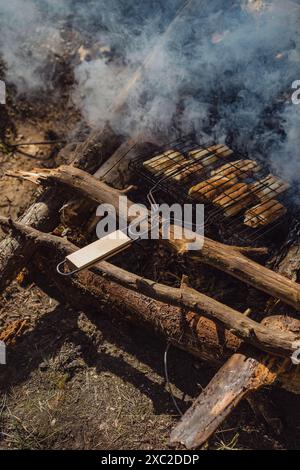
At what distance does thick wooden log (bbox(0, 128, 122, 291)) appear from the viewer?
5352 millimetres

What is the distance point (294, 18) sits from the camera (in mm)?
6406

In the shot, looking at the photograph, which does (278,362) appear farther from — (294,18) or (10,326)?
(294,18)

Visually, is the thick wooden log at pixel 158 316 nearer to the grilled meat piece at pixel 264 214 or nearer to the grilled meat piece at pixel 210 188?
the grilled meat piece at pixel 264 214

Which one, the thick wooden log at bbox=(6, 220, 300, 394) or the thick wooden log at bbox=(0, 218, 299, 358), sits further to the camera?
the thick wooden log at bbox=(6, 220, 300, 394)

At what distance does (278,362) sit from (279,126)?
10.3 ft

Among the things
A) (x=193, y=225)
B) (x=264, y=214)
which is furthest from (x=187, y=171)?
(x=264, y=214)

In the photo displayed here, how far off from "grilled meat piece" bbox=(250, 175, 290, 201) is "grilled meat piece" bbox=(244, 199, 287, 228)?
13cm

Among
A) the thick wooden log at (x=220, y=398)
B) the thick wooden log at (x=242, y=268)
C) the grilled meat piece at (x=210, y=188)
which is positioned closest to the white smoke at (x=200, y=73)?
the grilled meat piece at (x=210, y=188)

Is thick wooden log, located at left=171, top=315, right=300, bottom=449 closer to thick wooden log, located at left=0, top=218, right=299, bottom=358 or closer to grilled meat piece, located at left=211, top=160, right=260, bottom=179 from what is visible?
thick wooden log, located at left=0, top=218, right=299, bottom=358

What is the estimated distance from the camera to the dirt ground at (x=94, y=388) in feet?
14.8

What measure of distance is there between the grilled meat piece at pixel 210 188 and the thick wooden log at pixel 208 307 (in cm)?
129

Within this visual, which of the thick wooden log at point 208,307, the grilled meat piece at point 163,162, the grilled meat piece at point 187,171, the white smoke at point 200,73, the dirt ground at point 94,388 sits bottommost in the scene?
the dirt ground at point 94,388

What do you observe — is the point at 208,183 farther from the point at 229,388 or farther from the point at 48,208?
the point at 229,388

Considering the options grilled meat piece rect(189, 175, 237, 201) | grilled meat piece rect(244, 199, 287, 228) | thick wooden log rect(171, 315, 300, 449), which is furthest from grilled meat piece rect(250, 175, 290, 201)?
thick wooden log rect(171, 315, 300, 449)
